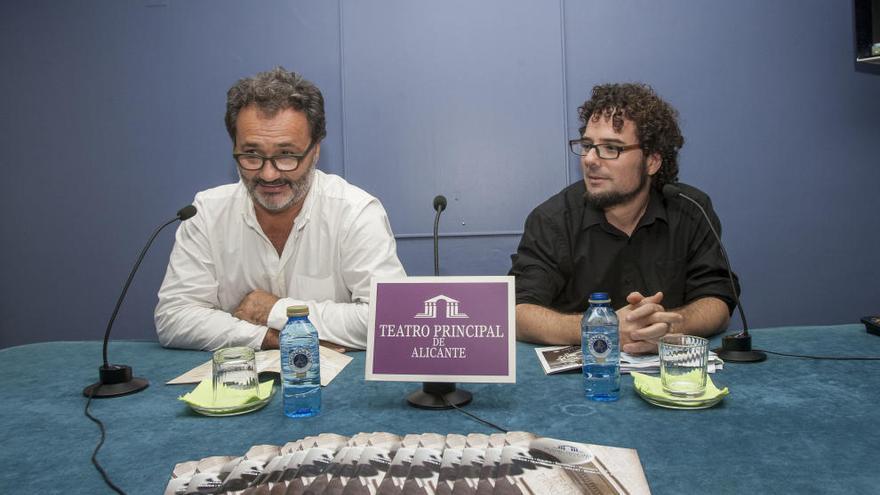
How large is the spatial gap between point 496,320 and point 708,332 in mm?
874

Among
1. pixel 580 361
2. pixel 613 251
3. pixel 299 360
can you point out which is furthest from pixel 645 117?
pixel 299 360

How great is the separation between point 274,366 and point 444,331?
0.48 meters

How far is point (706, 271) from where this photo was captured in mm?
1951

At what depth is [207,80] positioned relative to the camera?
10.1 feet

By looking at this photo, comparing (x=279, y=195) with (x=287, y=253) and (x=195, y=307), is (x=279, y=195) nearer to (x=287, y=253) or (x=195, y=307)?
(x=287, y=253)

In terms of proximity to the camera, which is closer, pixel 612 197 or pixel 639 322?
pixel 639 322

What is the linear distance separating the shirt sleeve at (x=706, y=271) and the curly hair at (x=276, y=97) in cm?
133

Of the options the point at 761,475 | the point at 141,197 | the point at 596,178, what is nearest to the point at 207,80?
the point at 141,197

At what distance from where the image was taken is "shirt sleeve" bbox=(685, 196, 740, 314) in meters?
1.89

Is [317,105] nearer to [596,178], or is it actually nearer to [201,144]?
[596,178]

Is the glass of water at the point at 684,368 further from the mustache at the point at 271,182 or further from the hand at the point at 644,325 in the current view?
the mustache at the point at 271,182

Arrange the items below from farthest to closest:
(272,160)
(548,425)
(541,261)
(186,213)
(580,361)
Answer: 1. (541,261)
2. (272,160)
3. (186,213)
4. (580,361)
5. (548,425)

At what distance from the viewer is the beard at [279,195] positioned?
6.45 feet

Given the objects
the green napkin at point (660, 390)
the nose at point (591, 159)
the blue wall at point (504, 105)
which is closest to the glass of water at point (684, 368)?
the green napkin at point (660, 390)
